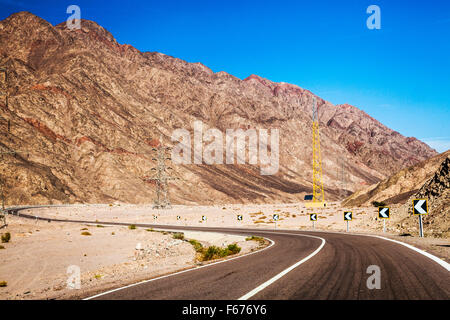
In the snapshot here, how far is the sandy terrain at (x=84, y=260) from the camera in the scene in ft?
35.4

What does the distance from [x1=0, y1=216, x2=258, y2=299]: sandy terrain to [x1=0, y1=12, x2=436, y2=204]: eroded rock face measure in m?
58.0

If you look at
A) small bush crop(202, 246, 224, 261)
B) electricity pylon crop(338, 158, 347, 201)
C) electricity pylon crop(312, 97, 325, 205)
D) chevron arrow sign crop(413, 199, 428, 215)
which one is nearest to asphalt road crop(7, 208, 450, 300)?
small bush crop(202, 246, 224, 261)

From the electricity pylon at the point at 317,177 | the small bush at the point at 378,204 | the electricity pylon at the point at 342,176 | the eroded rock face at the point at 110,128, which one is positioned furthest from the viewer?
the electricity pylon at the point at 342,176

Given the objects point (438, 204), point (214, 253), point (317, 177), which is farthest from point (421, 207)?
point (317, 177)

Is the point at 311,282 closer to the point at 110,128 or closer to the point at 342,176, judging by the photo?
the point at 110,128

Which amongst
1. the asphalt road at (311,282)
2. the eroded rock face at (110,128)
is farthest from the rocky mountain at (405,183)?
the eroded rock face at (110,128)

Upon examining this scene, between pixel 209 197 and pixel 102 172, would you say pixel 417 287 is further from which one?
pixel 209 197

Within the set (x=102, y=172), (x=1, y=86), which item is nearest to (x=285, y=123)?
(x=102, y=172)

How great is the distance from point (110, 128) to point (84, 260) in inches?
3782

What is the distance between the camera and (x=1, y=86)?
352 feet

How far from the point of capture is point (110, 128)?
10856 centimetres

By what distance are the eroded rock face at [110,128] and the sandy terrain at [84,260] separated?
5803 cm

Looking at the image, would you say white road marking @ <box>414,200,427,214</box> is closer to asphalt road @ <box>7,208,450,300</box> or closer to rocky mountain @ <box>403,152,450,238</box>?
rocky mountain @ <box>403,152,450,238</box>

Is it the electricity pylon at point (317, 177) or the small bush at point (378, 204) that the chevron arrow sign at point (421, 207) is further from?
the electricity pylon at point (317, 177)
